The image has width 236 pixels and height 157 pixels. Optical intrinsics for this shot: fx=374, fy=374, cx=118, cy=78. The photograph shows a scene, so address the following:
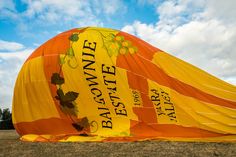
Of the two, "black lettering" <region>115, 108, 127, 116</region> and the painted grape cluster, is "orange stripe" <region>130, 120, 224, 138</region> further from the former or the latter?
the painted grape cluster

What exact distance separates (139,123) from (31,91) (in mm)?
2923

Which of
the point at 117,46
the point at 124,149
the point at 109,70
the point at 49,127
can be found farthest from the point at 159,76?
the point at 49,127

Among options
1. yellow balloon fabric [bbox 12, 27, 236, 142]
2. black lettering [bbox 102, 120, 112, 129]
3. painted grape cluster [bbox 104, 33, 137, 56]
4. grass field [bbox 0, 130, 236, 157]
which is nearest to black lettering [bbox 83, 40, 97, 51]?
yellow balloon fabric [bbox 12, 27, 236, 142]

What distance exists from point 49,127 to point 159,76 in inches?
117

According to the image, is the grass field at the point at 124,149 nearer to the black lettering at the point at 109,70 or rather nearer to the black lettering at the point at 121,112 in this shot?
the black lettering at the point at 121,112

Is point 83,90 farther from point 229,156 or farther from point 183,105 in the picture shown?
point 229,156

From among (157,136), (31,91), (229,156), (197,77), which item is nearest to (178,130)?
(157,136)

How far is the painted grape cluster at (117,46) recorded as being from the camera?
364 inches

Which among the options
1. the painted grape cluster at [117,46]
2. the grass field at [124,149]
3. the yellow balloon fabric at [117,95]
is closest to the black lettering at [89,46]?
the yellow balloon fabric at [117,95]

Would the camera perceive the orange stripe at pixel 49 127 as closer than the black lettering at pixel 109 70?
No

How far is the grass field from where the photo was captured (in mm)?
6812

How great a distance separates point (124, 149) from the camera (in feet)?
23.9

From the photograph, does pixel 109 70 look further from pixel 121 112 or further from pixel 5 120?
pixel 5 120

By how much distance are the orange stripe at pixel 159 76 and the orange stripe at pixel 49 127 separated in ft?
6.36
